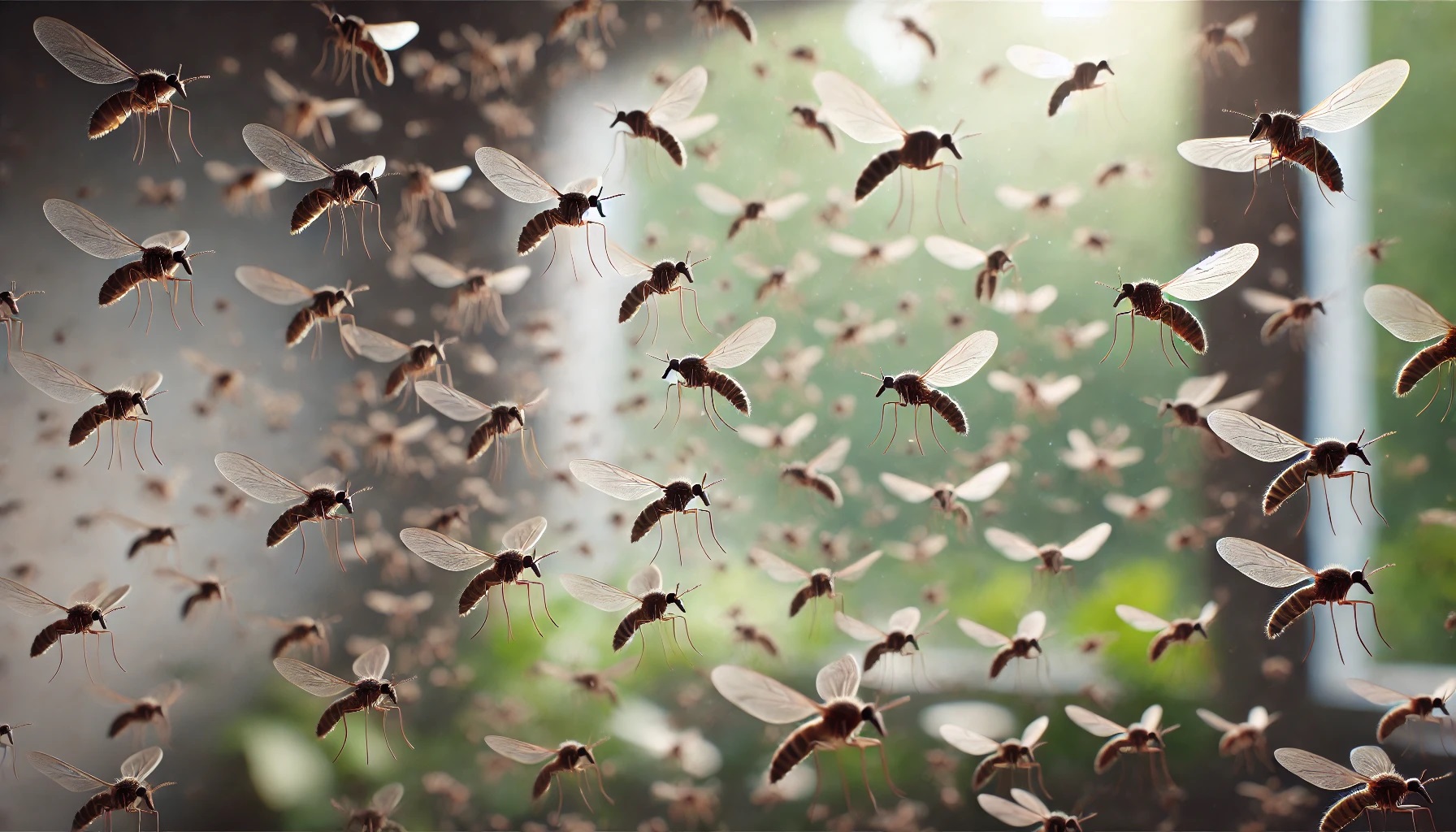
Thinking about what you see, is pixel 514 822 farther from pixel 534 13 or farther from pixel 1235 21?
pixel 1235 21

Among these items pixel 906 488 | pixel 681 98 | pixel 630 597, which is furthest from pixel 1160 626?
pixel 681 98

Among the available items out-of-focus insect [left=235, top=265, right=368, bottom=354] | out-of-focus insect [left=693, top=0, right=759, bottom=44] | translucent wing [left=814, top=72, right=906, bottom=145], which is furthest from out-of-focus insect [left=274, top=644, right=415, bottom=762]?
out-of-focus insect [left=693, top=0, right=759, bottom=44]

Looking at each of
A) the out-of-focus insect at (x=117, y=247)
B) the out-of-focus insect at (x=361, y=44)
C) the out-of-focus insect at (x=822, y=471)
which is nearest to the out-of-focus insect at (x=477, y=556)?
the out-of-focus insect at (x=822, y=471)

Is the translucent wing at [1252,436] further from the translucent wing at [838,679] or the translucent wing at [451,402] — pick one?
the translucent wing at [451,402]

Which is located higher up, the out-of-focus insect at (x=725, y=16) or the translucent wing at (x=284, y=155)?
the out-of-focus insect at (x=725, y=16)

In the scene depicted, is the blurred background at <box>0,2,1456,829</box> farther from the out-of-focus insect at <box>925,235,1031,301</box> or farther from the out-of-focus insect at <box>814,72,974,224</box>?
the out-of-focus insect at <box>814,72,974,224</box>

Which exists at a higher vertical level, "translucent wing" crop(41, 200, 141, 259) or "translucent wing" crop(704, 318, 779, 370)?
"translucent wing" crop(41, 200, 141, 259)

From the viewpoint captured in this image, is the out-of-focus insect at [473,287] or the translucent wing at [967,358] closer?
the translucent wing at [967,358]
